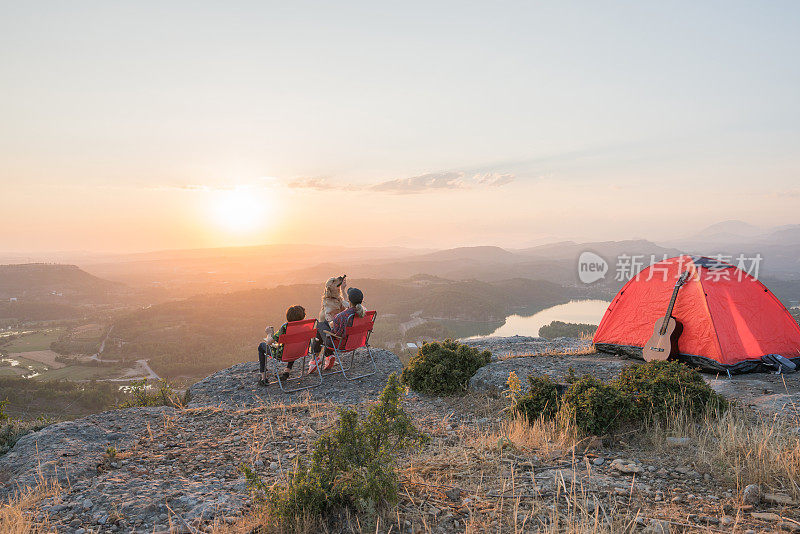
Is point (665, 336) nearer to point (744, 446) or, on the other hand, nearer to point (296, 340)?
point (744, 446)

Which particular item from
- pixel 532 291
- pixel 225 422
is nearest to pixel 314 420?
pixel 225 422

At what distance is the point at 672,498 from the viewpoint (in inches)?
120

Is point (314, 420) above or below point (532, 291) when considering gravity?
above

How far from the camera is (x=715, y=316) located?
8078 mm

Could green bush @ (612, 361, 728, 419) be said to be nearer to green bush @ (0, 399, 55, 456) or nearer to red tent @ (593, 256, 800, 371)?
red tent @ (593, 256, 800, 371)

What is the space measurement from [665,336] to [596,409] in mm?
5030

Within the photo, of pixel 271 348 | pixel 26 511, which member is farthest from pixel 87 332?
pixel 26 511

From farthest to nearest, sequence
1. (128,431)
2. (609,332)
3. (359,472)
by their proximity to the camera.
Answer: (609,332)
(128,431)
(359,472)

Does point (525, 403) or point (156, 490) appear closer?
point (156, 490)

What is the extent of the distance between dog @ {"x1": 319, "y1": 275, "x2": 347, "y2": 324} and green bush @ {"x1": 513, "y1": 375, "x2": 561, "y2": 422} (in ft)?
16.5

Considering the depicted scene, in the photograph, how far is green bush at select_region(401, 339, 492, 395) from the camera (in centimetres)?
728

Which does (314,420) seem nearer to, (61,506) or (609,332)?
(61,506)

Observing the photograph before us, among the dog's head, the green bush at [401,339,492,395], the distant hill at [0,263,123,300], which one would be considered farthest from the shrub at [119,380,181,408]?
the distant hill at [0,263,123,300]

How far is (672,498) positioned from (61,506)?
468 cm
